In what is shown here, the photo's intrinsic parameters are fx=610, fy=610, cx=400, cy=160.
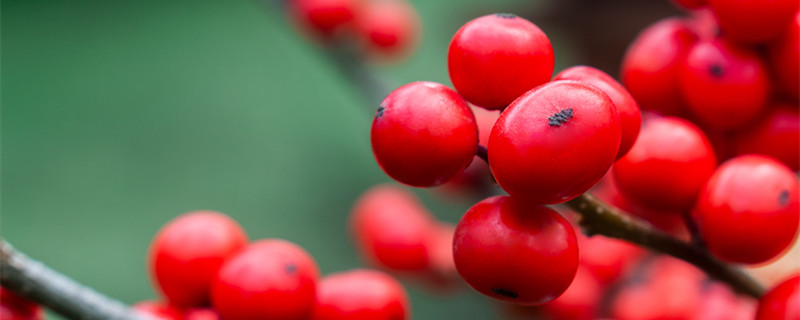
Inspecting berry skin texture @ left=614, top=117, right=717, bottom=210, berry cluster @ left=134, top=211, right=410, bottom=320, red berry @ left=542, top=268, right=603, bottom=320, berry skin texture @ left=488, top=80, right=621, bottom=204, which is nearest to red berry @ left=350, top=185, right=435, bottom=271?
red berry @ left=542, top=268, right=603, bottom=320

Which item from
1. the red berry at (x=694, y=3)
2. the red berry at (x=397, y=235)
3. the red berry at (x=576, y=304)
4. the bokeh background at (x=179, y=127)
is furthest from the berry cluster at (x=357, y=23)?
the red berry at (x=694, y=3)

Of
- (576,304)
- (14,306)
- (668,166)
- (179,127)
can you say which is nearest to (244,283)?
(14,306)

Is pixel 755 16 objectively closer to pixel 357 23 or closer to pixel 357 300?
pixel 357 300

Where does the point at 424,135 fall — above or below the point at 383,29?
below

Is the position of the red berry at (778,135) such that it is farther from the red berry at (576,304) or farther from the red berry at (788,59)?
the red berry at (576,304)

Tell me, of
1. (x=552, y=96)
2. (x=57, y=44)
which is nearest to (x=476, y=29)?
(x=552, y=96)

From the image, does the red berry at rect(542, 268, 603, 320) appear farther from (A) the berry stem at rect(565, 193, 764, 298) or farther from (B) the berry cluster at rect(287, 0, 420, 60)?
(B) the berry cluster at rect(287, 0, 420, 60)

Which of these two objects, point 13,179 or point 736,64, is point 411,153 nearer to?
point 736,64
